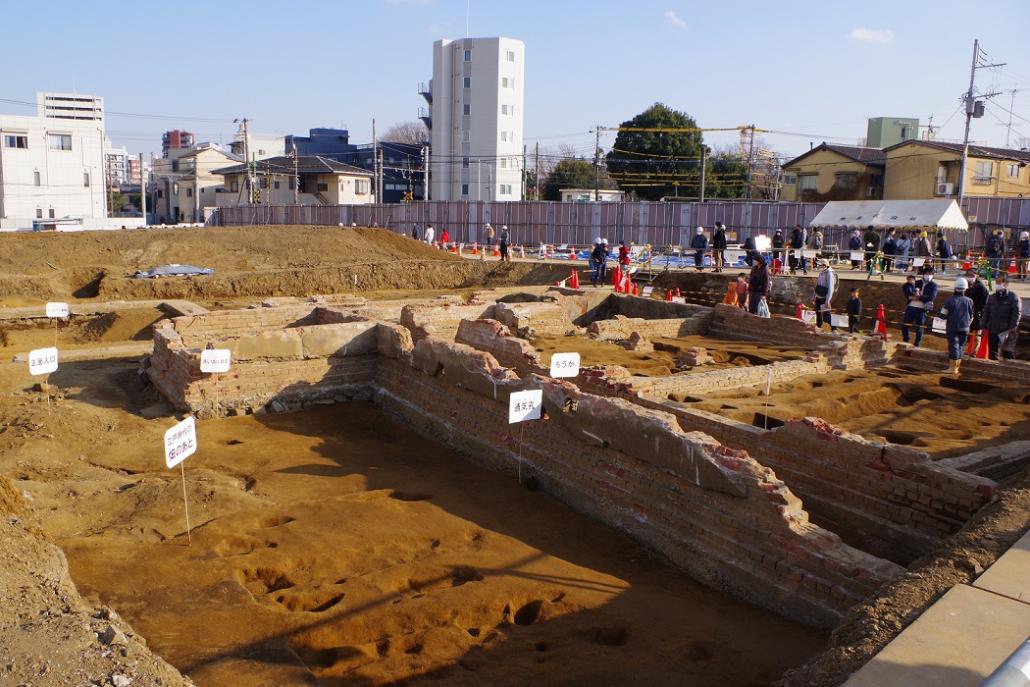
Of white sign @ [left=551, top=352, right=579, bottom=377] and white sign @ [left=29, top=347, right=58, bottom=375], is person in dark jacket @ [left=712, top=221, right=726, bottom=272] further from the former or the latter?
white sign @ [left=29, top=347, right=58, bottom=375]

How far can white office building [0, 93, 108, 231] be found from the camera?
1919 inches

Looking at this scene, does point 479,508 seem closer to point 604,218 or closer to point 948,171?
point 604,218

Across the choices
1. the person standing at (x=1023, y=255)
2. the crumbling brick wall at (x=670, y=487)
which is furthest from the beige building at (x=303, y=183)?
the crumbling brick wall at (x=670, y=487)

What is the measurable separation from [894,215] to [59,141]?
Answer: 48171 millimetres

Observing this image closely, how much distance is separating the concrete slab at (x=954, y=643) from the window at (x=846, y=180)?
37243 millimetres

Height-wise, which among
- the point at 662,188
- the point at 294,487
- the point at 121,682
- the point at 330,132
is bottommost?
the point at 294,487

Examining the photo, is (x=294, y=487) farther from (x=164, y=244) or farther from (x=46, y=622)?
(x=164, y=244)

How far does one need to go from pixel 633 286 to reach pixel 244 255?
14.0 meters

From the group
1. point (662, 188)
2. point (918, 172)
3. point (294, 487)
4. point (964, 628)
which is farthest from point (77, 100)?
point (964, 628)

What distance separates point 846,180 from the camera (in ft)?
126

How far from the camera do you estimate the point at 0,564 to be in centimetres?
524

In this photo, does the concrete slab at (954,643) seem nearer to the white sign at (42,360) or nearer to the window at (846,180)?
the white sign at (42,360)

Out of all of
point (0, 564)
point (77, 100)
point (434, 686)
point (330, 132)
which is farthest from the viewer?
point (77, 100)

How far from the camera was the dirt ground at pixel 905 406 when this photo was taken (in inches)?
353
